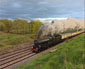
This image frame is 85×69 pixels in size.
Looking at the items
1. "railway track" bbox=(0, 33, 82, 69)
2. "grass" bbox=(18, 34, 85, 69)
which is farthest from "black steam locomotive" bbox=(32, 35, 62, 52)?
"grass" bbox=(18, 34, 85, 69)

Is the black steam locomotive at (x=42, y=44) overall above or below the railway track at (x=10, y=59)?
above

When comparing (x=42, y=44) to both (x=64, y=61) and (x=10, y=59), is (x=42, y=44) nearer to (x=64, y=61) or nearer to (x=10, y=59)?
(x=10, y=59)

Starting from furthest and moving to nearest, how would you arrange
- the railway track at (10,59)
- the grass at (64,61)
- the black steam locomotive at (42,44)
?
the black steam locomotive at (42,44) < the railway track at (10,59) < the grass at (64,61)

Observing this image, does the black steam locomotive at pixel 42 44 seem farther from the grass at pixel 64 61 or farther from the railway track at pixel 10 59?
the grass at pixel 64 61

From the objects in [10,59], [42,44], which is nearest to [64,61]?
[10,59]

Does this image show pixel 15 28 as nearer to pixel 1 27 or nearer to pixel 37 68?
pixel 1 27

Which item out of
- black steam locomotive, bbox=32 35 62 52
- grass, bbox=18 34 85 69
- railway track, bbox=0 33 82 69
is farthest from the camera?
black steam locomotive, bbox=32 35 62 52

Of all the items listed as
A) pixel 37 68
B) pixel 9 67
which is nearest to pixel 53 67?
pixel 37 68

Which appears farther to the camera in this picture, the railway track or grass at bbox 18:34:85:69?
the railway track

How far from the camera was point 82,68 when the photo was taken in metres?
4.30

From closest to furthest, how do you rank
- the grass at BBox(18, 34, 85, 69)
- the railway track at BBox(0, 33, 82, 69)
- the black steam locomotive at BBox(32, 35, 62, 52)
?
the grass at BBox(18, 34, 85, 69), the railway track at BBox(0, 33, 82, 69), the black steam locomotive at BBox(32, 35, 62, 52)

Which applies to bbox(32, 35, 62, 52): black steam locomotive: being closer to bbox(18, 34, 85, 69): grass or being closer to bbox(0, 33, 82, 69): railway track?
bbox(0, 33, 82, 69): railway track

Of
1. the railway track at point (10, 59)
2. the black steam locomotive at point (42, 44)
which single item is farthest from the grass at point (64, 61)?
the black steam locomotive at point (42, 44)

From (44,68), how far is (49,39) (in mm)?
9702
